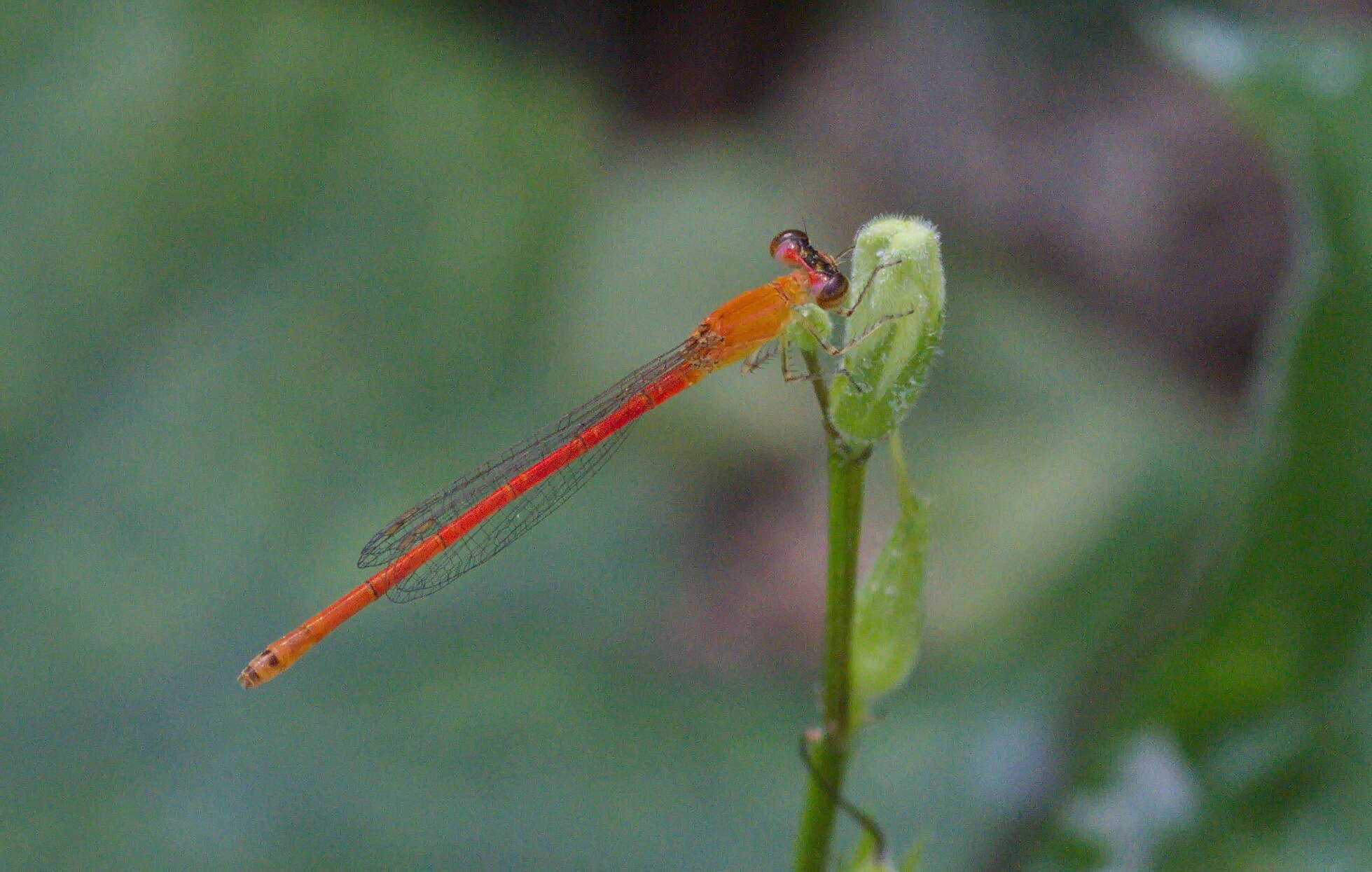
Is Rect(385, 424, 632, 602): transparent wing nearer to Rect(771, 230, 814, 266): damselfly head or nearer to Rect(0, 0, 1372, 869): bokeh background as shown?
Rect(0, 0, 1372, 869): bokeh background

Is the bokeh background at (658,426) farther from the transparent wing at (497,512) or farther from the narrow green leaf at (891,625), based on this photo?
the narrow green leaf at (891,625)

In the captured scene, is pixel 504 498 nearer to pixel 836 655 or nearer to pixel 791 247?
pixel 791 247

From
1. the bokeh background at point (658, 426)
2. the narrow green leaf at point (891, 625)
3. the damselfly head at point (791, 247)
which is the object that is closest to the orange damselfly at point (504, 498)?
the damselfly head at point (791, 247)

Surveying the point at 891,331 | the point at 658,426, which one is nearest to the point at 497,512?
the point at 658,426

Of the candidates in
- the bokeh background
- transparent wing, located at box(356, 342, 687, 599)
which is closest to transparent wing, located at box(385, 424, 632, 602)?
transparent wing, located at box(356, 342, 687, 599)

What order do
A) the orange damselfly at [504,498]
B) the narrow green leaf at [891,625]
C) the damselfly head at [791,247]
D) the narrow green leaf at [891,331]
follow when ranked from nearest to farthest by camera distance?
the narrow green leaf at [891,331], the narrow green leaf at [891,625], the damselfly head at [791,247], the orange damselfly at [504,498]

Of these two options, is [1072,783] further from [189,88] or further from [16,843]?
[189,88]
